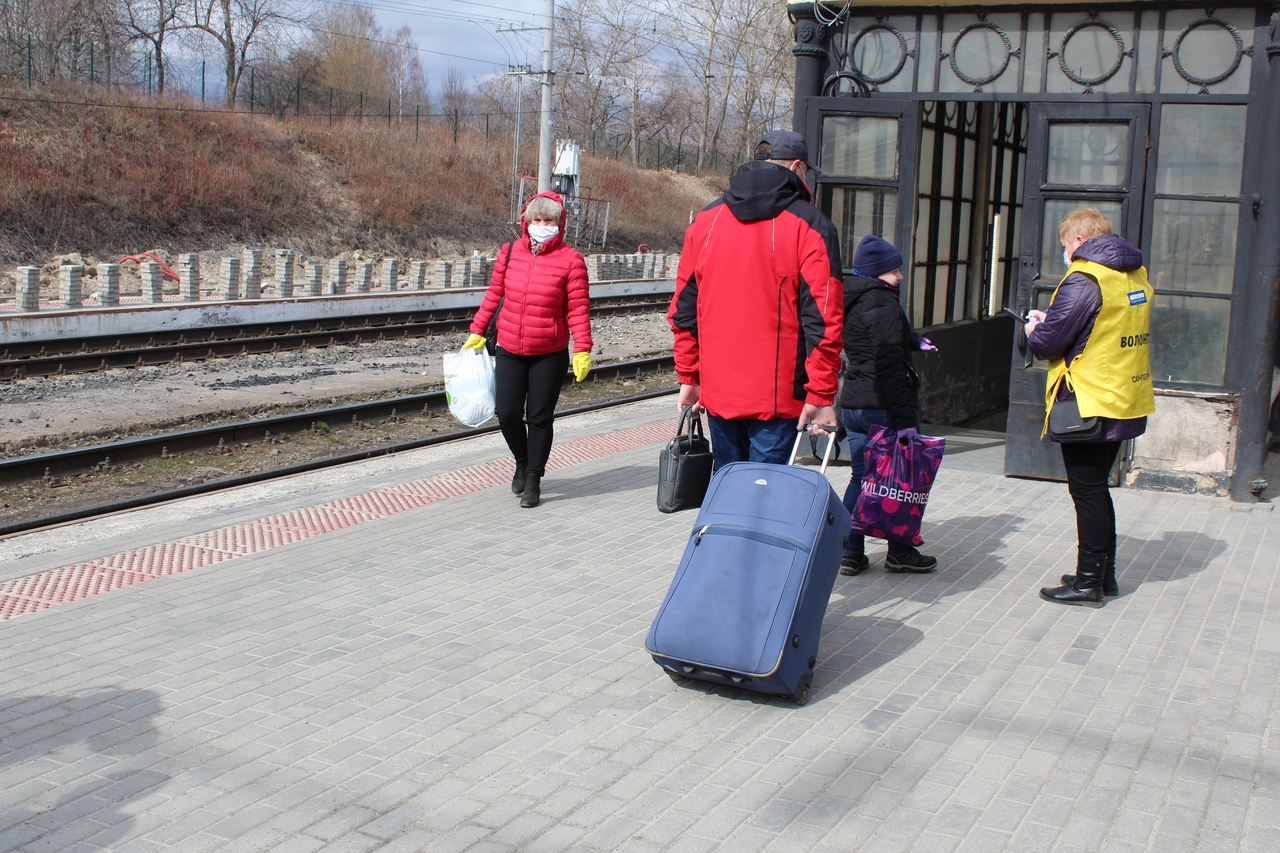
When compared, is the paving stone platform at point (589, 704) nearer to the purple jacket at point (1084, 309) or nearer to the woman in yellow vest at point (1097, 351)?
the woman in yellow vest at point (1097, 351)

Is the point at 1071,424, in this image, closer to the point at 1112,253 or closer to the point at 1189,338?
the point at 1112,253

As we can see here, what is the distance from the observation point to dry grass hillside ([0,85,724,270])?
2970cm

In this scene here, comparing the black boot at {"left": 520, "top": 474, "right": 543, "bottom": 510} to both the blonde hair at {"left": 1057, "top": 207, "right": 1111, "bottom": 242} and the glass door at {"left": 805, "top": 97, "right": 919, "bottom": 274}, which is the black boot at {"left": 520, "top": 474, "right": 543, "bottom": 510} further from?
the blonde hair at {"left": 1057, "top": 207, "right": 1111, "bottom": 242}

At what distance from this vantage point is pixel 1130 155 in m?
7.61

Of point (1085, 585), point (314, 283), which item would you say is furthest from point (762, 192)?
point (314, 283)

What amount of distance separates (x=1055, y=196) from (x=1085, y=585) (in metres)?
3.40

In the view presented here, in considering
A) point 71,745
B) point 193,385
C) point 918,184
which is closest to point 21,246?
point 193,385

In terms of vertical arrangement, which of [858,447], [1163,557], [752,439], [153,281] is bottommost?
[1163,557]

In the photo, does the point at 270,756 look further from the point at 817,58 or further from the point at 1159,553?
the point at 817,58

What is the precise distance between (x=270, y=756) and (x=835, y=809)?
1.79m

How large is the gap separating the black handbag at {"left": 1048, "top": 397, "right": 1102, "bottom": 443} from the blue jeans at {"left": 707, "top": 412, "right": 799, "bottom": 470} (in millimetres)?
1360

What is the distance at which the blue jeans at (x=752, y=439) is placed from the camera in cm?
477

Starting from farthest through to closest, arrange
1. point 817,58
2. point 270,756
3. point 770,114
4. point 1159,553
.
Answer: point 770,114
point 817,58
point 1159,553
point 270,756

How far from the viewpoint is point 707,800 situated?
3.59m
